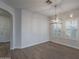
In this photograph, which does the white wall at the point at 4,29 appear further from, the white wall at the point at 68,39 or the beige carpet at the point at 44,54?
the white wall at the point at 68,39

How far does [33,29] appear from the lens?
289 inches

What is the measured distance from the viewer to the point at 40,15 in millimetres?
8414

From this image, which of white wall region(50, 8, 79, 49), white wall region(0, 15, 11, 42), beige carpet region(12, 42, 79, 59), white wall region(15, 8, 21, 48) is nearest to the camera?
beige carpet region(12, 42, 79, 59)

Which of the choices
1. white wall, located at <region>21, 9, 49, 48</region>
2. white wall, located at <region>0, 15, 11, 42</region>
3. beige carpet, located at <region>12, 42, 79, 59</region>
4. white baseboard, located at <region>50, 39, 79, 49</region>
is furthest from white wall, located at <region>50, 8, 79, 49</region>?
white wall, located at <region>0, 15, 11, 42</region>

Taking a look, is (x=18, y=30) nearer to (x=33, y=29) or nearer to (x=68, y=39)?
(x=33, y=29)

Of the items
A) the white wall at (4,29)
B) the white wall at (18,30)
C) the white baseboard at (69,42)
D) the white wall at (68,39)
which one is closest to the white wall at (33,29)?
the white wall at (18,30)

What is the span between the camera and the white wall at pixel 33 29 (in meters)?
6.36

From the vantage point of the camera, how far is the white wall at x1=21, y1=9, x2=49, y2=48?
636 centimetres

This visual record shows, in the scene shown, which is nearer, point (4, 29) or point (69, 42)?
point (69, 42)

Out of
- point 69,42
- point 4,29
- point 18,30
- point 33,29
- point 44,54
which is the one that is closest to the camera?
point 44,54

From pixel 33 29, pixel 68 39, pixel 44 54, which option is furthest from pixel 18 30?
pixel 68 39

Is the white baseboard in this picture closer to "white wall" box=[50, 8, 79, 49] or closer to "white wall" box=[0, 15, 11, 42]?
"white wall" box=[50, 8, 79, 49]

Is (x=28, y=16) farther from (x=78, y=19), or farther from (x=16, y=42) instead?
(x=78, y=19)

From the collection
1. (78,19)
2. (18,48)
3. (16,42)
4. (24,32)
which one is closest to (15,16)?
(24,32)
